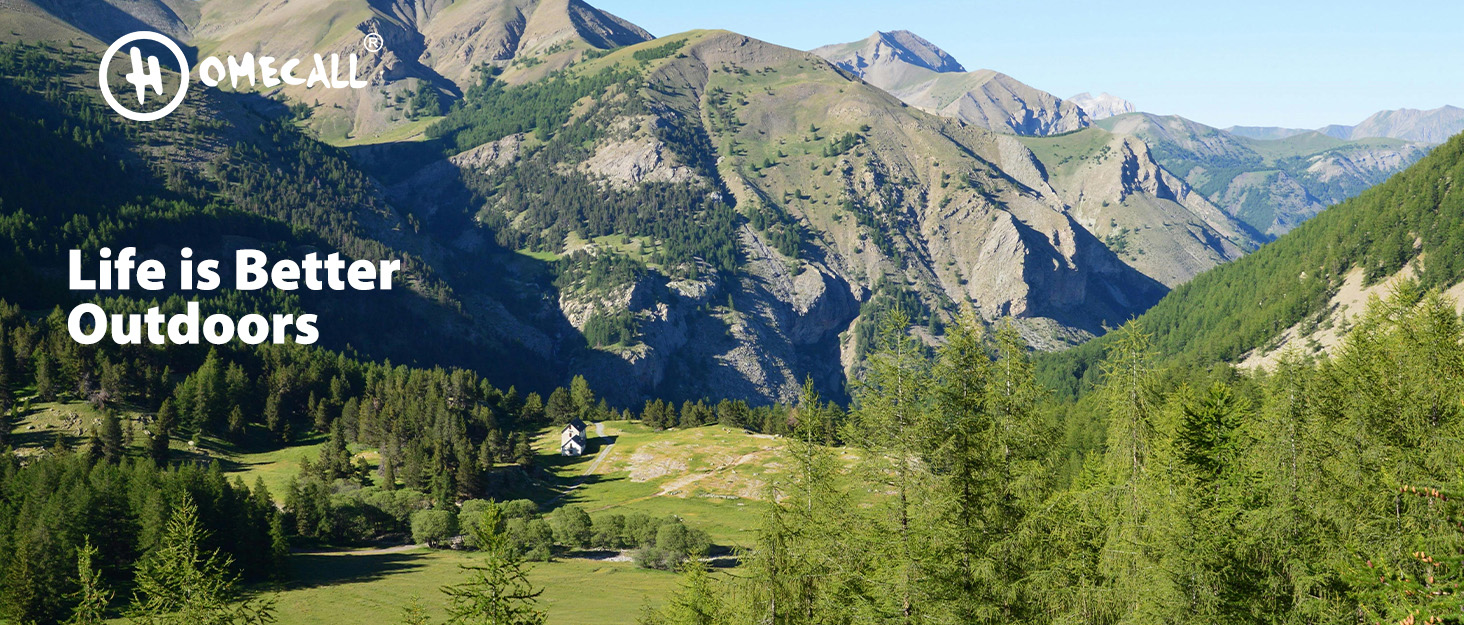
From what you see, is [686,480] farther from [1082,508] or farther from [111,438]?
[1082,508]

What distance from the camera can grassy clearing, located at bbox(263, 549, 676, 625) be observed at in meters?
83.9

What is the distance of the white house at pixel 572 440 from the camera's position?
173238mm

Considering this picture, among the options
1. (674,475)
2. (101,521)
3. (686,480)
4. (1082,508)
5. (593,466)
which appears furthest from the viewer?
(593,466)

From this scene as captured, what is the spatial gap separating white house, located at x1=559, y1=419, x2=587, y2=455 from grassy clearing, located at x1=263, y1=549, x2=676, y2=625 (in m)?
56.3

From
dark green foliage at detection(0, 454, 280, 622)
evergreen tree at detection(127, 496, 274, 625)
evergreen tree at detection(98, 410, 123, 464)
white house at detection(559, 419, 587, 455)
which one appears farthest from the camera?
white house at detection(559, 419, 587, 455)

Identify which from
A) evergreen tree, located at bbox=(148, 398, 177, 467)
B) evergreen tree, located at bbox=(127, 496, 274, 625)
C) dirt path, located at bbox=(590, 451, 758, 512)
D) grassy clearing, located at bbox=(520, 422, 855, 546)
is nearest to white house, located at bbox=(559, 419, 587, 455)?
grassy clearing, located at bbox=(520, 422, 855, 546)

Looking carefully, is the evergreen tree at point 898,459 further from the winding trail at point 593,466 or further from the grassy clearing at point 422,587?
the winding trail at point 593,466

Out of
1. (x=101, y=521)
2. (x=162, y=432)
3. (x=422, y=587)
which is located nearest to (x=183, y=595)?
(x=422, y=587)

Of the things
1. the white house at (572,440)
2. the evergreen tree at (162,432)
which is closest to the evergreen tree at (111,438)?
the evergreen tree at (162,432)

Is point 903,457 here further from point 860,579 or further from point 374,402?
point 374,402

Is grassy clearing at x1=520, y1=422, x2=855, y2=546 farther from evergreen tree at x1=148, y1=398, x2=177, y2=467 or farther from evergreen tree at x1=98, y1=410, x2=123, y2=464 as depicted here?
evergreen tree at x1=98, y1=410, x2=123, y2=464

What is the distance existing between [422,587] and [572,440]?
7883 centimetres

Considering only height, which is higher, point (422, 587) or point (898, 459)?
point (898, 459)

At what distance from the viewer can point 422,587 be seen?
9481cm
